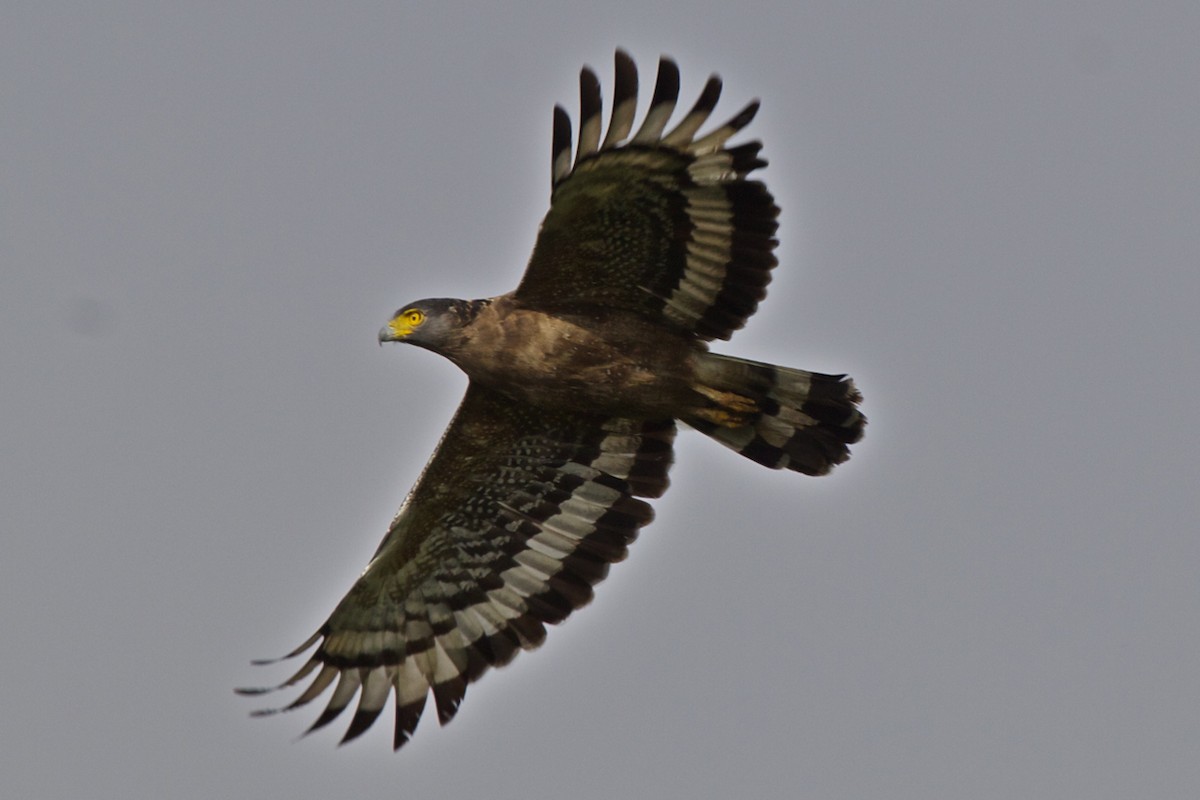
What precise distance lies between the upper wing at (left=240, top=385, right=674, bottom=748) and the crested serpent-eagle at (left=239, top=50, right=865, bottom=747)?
0.04ft

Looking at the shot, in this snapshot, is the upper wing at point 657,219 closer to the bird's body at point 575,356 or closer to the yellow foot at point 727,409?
the bird's body at point 575,356

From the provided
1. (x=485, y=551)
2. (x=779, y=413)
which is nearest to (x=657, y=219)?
(x=779, y=413)

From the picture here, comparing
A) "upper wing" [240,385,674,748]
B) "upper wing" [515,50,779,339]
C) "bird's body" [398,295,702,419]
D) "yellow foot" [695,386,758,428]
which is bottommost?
"upper wing" [240,385,674,748]

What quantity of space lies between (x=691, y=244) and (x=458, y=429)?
2.28 meters

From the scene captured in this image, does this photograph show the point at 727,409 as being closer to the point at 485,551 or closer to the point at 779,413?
the point at 779,413

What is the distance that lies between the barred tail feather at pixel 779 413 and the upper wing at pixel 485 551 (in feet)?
2.04

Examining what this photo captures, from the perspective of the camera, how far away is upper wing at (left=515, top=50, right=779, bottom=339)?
463 inches

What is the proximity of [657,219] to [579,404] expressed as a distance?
1450 mm

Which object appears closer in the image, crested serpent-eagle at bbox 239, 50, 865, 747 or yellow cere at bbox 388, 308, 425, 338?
crested serpent-eagle at bbox 239, 50, 865, 747

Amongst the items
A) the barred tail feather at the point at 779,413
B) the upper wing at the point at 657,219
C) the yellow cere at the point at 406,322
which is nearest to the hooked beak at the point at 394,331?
the yellow cere at the point at 406,322

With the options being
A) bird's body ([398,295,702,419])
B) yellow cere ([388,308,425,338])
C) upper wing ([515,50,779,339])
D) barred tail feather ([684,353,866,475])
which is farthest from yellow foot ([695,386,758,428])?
yellow cere ([388,308,425,338])

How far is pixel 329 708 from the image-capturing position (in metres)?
13.0

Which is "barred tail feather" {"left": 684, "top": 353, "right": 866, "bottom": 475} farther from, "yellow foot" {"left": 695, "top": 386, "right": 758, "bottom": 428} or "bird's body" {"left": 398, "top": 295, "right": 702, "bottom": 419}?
"bird's body" {"left": 398, "top": 295, "right": 702, "bottom": 419}

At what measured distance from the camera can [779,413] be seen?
42.2 feet
